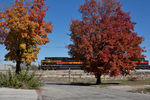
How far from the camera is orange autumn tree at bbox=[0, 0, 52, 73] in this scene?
19.4 metres

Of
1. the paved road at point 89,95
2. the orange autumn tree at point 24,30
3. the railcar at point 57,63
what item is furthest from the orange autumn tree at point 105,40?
the railcar at point 57,63

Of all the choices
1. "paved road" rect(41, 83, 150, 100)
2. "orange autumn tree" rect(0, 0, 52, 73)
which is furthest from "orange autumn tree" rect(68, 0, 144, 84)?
"paved road" rect(41, 83, 150, 100)

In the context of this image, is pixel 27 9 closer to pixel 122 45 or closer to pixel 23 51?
pixel 23 51

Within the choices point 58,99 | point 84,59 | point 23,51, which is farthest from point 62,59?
point 58,99

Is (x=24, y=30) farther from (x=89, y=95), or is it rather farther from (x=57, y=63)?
(x=57, y=63)

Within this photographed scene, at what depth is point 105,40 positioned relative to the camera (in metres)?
27.5

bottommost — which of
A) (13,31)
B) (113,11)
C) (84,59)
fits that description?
(84,59)

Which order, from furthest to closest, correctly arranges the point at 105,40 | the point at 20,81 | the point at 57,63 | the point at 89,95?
1. the point at 57,63
2. the point at 105,40
3. the point at 20,81
4. the point at 89,95

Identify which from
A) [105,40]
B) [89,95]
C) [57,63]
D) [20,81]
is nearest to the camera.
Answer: [89,95]

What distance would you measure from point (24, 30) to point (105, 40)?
1179cm

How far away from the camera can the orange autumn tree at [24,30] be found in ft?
63.7

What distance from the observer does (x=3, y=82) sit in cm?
1747

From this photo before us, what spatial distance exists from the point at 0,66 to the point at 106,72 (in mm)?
71186

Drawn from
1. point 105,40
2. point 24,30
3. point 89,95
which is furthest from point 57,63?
point 89,95
